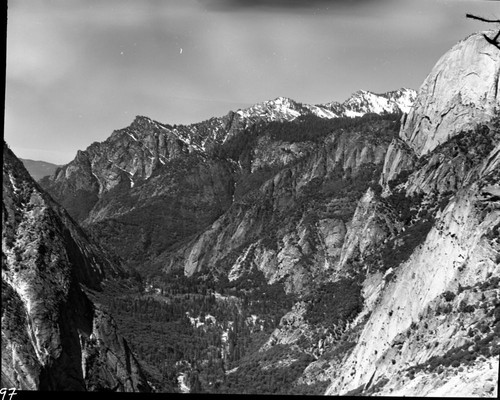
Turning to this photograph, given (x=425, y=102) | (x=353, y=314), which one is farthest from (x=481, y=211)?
(x=425, y=102)

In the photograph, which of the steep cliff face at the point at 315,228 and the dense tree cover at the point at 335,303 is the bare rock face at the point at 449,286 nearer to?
the dense tree cover at the point at 335,303

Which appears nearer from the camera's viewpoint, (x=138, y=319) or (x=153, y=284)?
(x=138, y=319)

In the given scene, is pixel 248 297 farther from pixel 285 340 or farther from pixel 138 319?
pixel 285 340

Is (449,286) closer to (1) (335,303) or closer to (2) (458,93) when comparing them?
(1) (335,303)

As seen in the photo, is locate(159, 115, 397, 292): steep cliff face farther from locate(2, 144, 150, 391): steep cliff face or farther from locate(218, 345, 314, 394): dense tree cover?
locate(2, 144, 150, 391): steep cliff face

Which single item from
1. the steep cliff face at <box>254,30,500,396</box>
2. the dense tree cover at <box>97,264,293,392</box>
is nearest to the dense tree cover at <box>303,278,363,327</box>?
the steep cliff face at <box>254,30,500,396</box>

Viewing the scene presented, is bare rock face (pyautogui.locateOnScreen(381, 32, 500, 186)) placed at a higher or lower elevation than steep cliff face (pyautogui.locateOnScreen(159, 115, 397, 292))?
higher

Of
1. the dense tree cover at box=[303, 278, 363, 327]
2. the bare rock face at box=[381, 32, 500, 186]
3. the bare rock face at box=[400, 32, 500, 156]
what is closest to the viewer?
the dense tree cover at box=[303, 278, 363, 327]
